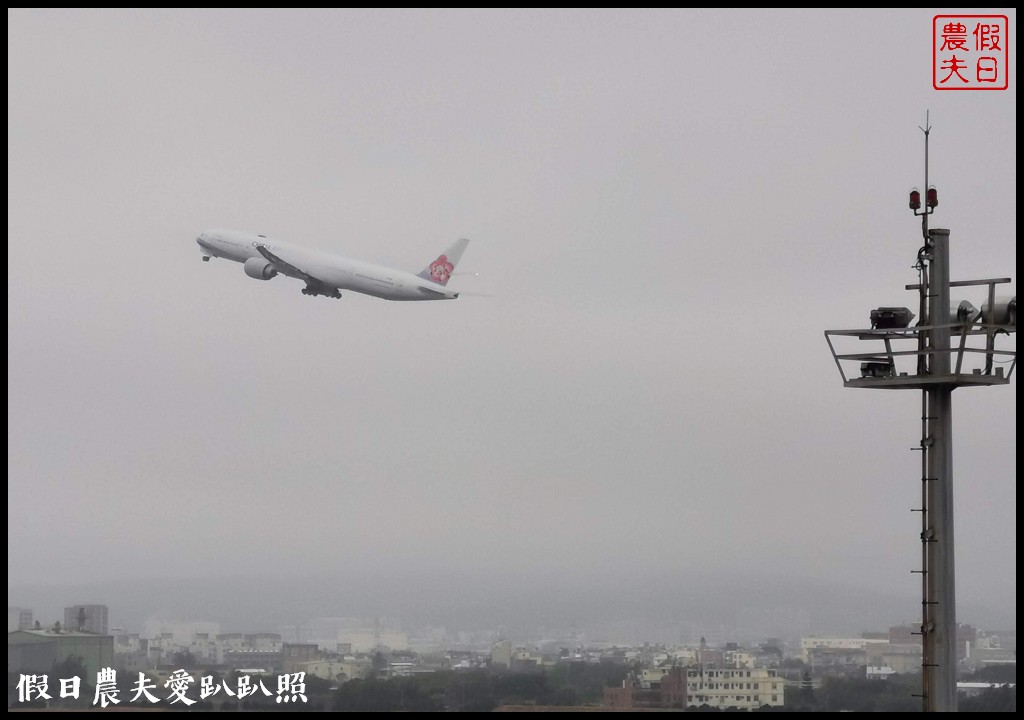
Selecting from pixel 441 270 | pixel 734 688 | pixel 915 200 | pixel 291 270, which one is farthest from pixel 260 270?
pixel 915 200

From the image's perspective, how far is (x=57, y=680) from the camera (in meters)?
68.4

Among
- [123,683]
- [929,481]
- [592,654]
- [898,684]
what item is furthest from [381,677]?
[929,481]

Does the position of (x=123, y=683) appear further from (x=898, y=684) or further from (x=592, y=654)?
(x=898, y=684)

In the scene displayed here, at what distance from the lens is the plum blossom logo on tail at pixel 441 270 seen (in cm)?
11706

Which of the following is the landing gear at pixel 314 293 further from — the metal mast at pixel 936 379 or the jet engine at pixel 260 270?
the metal mast at pixel 936 379

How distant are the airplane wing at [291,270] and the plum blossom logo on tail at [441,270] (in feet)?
27.6

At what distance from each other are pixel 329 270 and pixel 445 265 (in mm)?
9582

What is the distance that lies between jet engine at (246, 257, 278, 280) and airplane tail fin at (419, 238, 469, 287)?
1202cm

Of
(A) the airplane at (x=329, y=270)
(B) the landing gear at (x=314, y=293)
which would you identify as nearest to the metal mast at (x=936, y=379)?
(A) the airplane at (x=329, y=270)

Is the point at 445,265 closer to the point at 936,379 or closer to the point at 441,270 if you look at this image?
the point at 441,270

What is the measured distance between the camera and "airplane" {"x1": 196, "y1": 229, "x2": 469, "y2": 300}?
110 metres

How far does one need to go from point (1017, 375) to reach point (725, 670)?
169 ft

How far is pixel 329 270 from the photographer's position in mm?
113188

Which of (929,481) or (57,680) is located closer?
(929,481)
